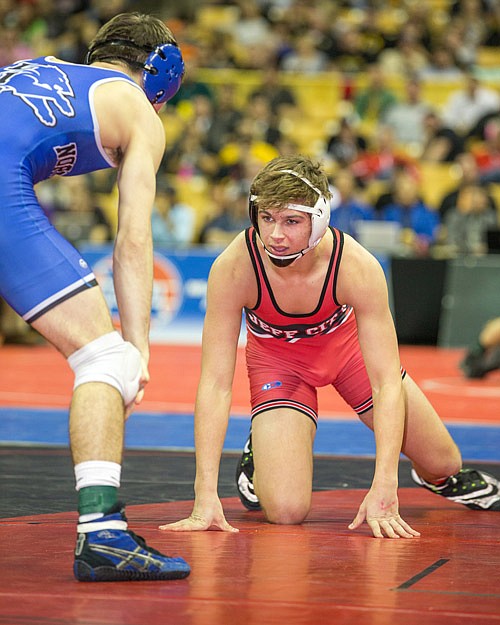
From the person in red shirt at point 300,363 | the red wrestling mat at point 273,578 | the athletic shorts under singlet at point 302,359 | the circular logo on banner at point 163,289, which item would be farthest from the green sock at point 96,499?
the circular logo on banner at point 163,289

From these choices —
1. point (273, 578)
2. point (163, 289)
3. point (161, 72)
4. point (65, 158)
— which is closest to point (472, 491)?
point (273, 578)

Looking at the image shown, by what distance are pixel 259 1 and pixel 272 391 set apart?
44.2 feet

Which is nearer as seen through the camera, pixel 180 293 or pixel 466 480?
pixel 466 480

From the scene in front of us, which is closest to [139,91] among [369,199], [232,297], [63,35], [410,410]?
[232,297]

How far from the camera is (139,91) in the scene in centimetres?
312

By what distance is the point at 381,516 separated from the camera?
11.8ft

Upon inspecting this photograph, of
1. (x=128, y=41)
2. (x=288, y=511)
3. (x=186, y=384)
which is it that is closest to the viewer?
(x=128, y=41)

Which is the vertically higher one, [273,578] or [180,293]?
[180,293]

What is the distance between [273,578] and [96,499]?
508mm

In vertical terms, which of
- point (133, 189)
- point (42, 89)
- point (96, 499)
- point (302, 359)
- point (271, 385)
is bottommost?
point (96, 499)

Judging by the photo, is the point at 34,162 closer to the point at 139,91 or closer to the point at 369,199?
the point at 139,91

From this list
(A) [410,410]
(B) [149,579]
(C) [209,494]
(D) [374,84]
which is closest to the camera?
(B) [149,579]

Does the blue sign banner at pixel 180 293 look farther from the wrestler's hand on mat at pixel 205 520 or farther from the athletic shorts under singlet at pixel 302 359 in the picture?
the wrestler's hand on mat at pixel 205 520

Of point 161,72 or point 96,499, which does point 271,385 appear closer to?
point 161,72
